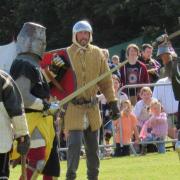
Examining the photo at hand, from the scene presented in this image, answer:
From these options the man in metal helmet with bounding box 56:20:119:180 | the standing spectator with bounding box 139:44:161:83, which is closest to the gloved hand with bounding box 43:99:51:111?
the man in metal helmet with bounding box 56:20:119:180

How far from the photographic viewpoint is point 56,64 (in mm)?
9148

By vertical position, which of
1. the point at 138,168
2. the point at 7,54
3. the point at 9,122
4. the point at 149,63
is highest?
the point at 7,54

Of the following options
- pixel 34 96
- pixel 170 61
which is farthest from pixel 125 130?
pixel 34 96

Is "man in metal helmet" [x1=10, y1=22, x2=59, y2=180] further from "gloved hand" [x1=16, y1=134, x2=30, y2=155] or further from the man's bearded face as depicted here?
the man's bearded face

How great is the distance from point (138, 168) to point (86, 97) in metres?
2.45

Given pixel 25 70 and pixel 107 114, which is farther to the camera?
pixel 107 114

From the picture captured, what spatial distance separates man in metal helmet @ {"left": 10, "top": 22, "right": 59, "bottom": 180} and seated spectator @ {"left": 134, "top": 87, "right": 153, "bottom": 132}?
583 cm

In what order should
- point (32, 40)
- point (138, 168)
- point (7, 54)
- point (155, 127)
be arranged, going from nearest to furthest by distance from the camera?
point (32, 40) → point (138, 168) → point (155, 127) → point (7, 54)

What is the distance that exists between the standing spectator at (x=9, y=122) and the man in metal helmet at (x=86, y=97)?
2.00m

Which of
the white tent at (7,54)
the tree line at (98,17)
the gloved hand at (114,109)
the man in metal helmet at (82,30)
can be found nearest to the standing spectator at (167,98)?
the gloved hand at (114,109)

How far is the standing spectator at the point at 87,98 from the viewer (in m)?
9.21

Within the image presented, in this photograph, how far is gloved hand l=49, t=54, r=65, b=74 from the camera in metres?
9.15

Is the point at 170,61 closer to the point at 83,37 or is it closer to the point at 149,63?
the point at 83,37

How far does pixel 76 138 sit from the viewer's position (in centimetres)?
913
